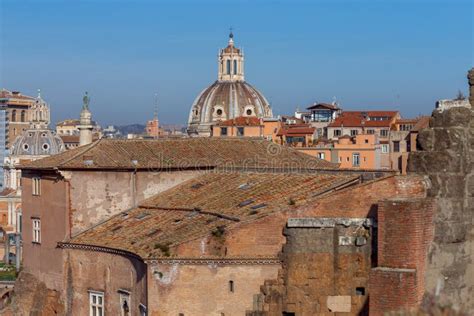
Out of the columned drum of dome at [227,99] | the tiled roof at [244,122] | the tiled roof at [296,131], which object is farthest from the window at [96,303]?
the columned drum of dome at [227,99]

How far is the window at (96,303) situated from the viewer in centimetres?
2952

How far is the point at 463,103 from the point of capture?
25703 millimetres

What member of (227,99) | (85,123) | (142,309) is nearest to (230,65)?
(227,99)

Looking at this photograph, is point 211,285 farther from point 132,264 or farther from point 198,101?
point 198,101

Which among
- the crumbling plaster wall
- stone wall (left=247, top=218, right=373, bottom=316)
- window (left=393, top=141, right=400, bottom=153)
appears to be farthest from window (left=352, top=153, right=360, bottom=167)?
stone wall (left=247, top=218, right=373, bottom=316)

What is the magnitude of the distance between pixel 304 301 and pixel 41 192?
11664mm

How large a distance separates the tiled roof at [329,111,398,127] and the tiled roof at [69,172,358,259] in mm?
62590

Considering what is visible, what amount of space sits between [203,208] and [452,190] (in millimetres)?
7198

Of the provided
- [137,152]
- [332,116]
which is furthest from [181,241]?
[332,116]

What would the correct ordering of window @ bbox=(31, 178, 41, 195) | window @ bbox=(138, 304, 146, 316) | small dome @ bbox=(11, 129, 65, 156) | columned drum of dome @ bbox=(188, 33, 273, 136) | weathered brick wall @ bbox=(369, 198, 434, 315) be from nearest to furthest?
1. weathered brick wall @ bbox=(369, 198, 434, 315)
2. window @ bbox=(138, 304, 146, 316)
3. window @ bbox=(31, 178, 41, 195)
4. small dome @ bbox=(11, 129, 65, 156)
5. columned drum of dome @ bbox=(188, 33, 273, 136)

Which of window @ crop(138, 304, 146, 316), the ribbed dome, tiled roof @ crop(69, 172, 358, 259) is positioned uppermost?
the ribbed dome

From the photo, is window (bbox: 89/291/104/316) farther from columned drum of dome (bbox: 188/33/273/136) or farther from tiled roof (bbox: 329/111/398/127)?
columned drum of dome (bbox: 188/33/273/136)

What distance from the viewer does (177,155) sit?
35.1 meters

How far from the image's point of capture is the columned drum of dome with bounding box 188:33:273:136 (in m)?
118
